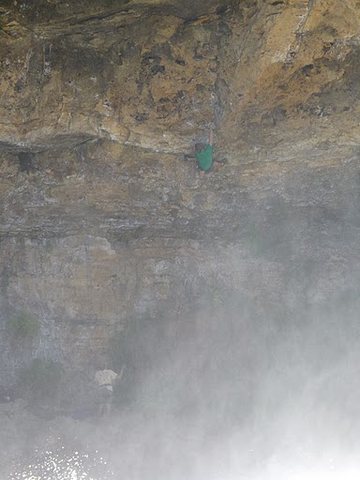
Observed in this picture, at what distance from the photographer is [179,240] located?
6.86m

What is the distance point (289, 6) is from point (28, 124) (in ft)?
7.83

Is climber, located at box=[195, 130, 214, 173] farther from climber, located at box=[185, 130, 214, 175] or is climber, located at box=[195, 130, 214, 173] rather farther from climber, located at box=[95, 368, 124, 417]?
climber, located at box=[95, 368, 124, 417]

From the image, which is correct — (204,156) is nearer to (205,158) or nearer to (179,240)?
(205,158)

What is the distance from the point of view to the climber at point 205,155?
579 cm

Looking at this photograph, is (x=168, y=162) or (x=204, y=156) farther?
(x=168, y=162)

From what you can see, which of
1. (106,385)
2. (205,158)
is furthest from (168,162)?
(106,385)

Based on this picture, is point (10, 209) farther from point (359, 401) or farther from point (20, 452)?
point (359, 401)

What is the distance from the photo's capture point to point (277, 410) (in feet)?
20.5

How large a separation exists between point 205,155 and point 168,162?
384mm

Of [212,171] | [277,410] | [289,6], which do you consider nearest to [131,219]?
[212,171]

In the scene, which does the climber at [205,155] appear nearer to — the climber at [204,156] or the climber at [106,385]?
the climber at [204,156]

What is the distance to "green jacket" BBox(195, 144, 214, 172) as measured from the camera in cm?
582

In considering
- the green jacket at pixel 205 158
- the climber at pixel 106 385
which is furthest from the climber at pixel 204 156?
the climber at pixel 106 385

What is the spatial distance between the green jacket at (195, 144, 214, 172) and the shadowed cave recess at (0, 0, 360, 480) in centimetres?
7
